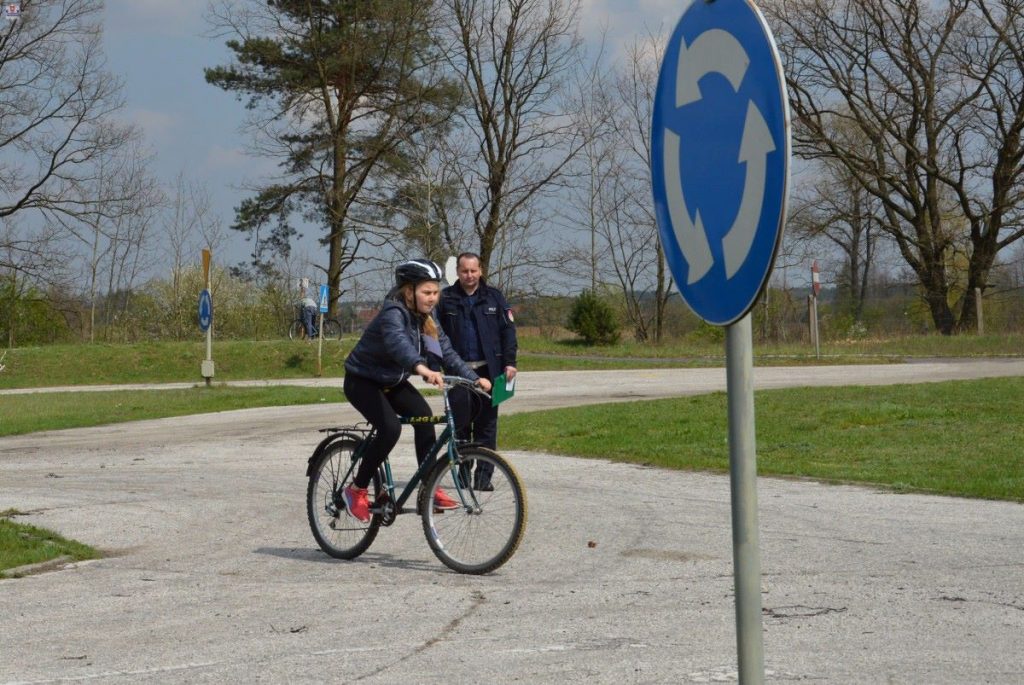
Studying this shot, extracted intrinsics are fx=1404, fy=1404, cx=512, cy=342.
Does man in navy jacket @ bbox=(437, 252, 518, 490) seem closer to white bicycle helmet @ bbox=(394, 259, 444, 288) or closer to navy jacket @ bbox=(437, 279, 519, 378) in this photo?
navy jacket @ bbox=(437, 279, 519, 378)

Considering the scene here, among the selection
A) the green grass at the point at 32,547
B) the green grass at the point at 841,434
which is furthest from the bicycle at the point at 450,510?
the green grass at the point at 841,434

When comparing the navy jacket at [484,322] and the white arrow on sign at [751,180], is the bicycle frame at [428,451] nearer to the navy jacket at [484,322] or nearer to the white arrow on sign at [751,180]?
the navy jacket at [484,322]

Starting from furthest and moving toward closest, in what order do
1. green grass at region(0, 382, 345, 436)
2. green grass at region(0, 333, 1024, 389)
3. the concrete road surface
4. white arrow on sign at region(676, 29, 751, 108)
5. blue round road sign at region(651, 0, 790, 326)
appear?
green grass at region(0, 333, 1024, 389) < green grass at region(0, 382, 345, 436) < the concrete road surface < white arrow on sign at region(676, 29, 751, 108) < blue round road sign at region(651, 0, 790, 326)

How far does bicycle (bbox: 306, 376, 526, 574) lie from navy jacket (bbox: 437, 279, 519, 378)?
2.63 metres

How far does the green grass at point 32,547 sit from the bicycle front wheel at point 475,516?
2415 millimetres

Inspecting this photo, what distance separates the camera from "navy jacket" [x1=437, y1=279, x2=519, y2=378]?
11.0m

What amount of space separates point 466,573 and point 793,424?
949 centimetres

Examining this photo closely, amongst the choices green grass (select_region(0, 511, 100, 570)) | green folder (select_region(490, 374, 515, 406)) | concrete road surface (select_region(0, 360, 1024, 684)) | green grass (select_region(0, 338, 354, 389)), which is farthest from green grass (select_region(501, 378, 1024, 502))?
green grass (select_region(0, 338, 354, 389))

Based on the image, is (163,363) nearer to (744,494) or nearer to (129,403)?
(129,403)

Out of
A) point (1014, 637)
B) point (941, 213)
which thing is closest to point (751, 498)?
point (1014, 637)

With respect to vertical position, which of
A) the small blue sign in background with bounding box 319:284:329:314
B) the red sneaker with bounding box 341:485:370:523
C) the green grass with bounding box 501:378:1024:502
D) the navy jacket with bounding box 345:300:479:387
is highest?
the small blue sign in background with bounding box 319:284:329:314

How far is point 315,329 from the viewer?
42.0 m

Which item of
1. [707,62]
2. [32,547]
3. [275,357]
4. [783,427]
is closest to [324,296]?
[275,357]

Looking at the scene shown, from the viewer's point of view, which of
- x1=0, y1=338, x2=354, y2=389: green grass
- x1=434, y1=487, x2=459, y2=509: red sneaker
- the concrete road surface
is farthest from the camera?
x1=0, y1=338, x2=354, y2=389: green grass
